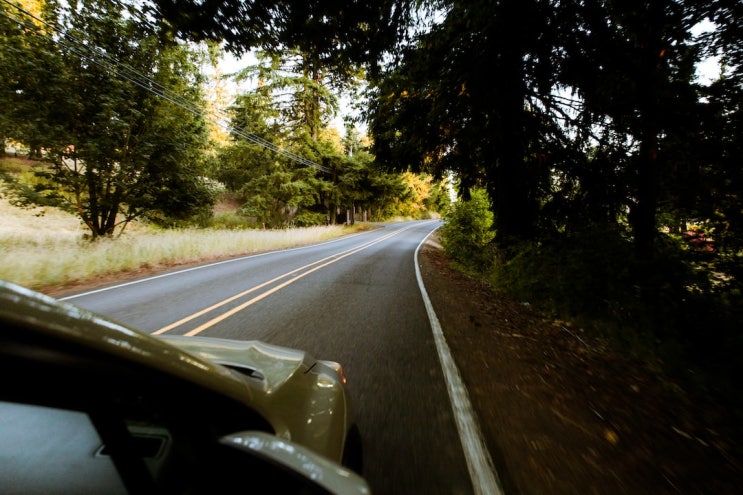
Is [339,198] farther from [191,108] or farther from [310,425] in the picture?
Answer: [310,425]

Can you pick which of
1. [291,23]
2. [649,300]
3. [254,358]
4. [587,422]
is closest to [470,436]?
[587,422]

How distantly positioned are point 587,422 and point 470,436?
3.80ft

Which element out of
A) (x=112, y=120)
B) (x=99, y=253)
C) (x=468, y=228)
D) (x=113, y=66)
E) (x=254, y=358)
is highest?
(x=113, y=66)

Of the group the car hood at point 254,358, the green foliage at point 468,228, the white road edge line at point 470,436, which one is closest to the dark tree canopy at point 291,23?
the car hood at point 254,358

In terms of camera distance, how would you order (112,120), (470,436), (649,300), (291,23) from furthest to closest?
(112,120), (649,300), (291,23), (470,436)

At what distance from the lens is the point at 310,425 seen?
1.41 m

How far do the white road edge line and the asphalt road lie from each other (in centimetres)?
1

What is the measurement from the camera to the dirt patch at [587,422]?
2.28 meters

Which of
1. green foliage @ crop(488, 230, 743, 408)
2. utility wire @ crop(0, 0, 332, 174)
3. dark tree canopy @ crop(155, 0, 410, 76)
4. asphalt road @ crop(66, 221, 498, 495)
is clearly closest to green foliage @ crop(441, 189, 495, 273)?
asphalt road @ crop(66, 221, 498, 495)

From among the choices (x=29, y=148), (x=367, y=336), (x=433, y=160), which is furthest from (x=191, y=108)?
(x=367, y=336)

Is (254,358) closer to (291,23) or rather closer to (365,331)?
(365,331)

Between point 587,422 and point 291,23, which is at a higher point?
point 291,23

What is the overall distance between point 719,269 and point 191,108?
1734cm

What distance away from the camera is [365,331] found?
5.12 meters
